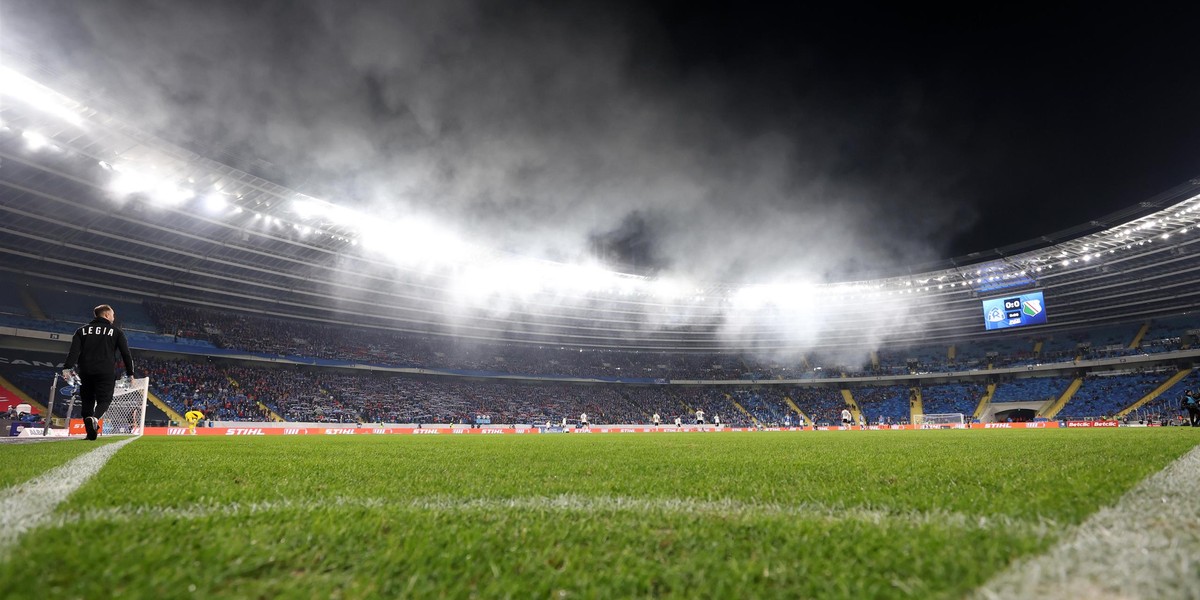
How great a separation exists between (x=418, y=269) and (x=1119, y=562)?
37.5 metres

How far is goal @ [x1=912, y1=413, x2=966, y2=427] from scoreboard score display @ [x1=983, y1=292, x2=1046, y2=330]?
322 inches

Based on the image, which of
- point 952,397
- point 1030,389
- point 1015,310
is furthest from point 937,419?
point 1015,310

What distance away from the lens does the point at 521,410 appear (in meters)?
43.9

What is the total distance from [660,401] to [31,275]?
45.9 meters

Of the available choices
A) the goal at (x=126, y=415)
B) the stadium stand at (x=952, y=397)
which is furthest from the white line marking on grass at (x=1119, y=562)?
the stadium stand at (x=952, y=397)

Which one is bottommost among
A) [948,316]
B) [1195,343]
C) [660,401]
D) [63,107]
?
[660,401]

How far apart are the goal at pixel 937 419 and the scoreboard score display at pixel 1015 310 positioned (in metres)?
8.19

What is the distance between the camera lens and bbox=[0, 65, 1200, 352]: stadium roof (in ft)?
75.8

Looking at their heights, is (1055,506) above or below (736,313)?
below

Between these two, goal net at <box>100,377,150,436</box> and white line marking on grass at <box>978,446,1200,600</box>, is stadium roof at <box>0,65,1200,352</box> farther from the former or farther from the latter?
white line marking on grass at <box>978,446,1200,600</box>

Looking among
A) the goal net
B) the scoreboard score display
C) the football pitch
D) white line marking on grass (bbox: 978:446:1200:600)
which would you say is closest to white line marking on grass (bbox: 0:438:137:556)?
the football pitch

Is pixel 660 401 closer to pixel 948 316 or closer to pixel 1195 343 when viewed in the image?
pixel 948 316

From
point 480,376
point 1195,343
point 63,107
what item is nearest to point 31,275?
point 63,107

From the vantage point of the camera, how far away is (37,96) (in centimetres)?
1898
